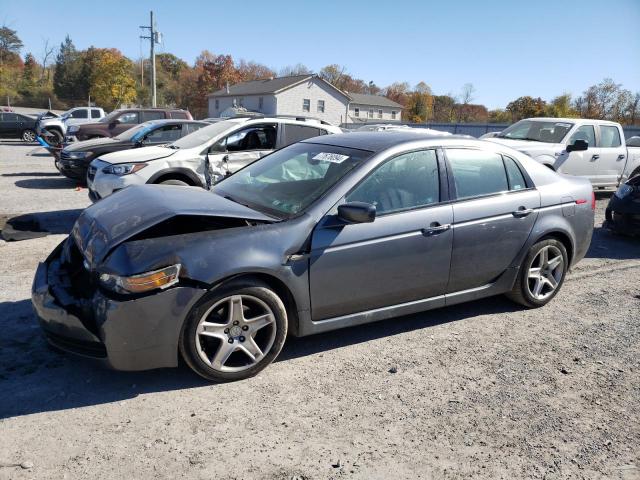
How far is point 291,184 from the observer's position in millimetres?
4227

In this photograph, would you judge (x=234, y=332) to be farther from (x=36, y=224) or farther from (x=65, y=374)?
(x=36, y=224)

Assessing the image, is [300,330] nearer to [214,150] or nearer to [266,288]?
[266,288]

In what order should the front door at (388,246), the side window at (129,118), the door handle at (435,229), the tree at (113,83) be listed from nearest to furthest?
the front door at (388,246), the door handle at (435,229), the side window at (129,118), the tree at (113,83)

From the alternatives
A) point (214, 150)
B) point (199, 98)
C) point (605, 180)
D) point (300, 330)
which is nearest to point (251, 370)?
point (300, 330)

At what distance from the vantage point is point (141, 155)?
8.20 meters

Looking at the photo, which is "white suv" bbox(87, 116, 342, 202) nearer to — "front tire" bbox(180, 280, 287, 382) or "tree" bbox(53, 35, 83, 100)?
"front tire" bbox(180, 280, 287, 382)

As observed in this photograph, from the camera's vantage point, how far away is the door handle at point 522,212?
4555 millimetres

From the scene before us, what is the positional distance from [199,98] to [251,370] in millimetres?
79673

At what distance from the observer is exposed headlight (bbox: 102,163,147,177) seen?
25.7 feet

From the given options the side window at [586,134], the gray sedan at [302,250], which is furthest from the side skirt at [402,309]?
the side window at [586,134]

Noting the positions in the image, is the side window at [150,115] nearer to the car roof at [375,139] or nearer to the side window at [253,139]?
the side window at [253,139]

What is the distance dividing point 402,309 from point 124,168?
18.2 ft

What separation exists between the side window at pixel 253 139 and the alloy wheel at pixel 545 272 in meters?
4.96

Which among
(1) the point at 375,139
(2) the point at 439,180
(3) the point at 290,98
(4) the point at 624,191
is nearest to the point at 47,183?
(1) the point at 375,139
